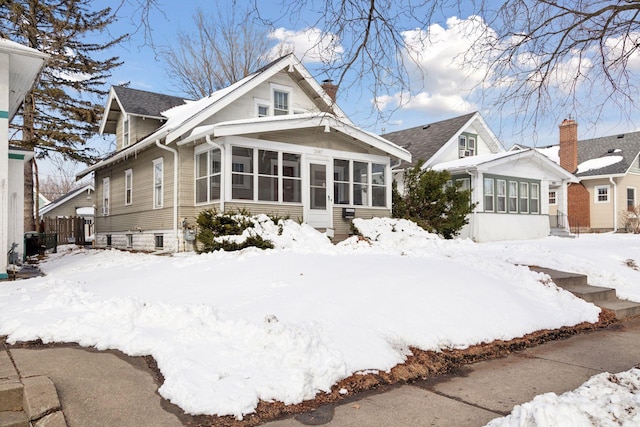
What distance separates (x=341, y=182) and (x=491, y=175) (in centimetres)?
830

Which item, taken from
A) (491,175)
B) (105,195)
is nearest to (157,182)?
(105,195)

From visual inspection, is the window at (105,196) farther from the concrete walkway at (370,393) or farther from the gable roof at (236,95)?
the concrete walkway at (370,393)

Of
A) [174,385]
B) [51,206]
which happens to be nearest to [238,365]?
[174,385]

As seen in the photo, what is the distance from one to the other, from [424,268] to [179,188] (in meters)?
9.17

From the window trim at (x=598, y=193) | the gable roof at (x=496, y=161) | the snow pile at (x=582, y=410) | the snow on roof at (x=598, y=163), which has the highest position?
the snow on roof at (x=598, y=163)

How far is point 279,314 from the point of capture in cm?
501

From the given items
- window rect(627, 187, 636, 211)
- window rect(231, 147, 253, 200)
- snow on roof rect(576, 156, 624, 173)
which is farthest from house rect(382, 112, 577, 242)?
window rect(231, 147, 253, 200)

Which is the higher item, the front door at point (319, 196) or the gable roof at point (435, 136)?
the gable roof at point (435, 136)

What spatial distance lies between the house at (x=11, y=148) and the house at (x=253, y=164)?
3668mm

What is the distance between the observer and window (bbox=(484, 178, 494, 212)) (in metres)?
20.1

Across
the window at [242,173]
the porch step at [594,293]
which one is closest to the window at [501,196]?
the window at [242,173]

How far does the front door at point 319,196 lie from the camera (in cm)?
1464

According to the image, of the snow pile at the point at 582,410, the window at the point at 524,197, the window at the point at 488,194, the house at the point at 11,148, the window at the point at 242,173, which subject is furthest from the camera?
the window at the point at 524,197

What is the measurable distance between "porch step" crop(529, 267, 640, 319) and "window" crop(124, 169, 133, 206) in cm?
A: 1453
